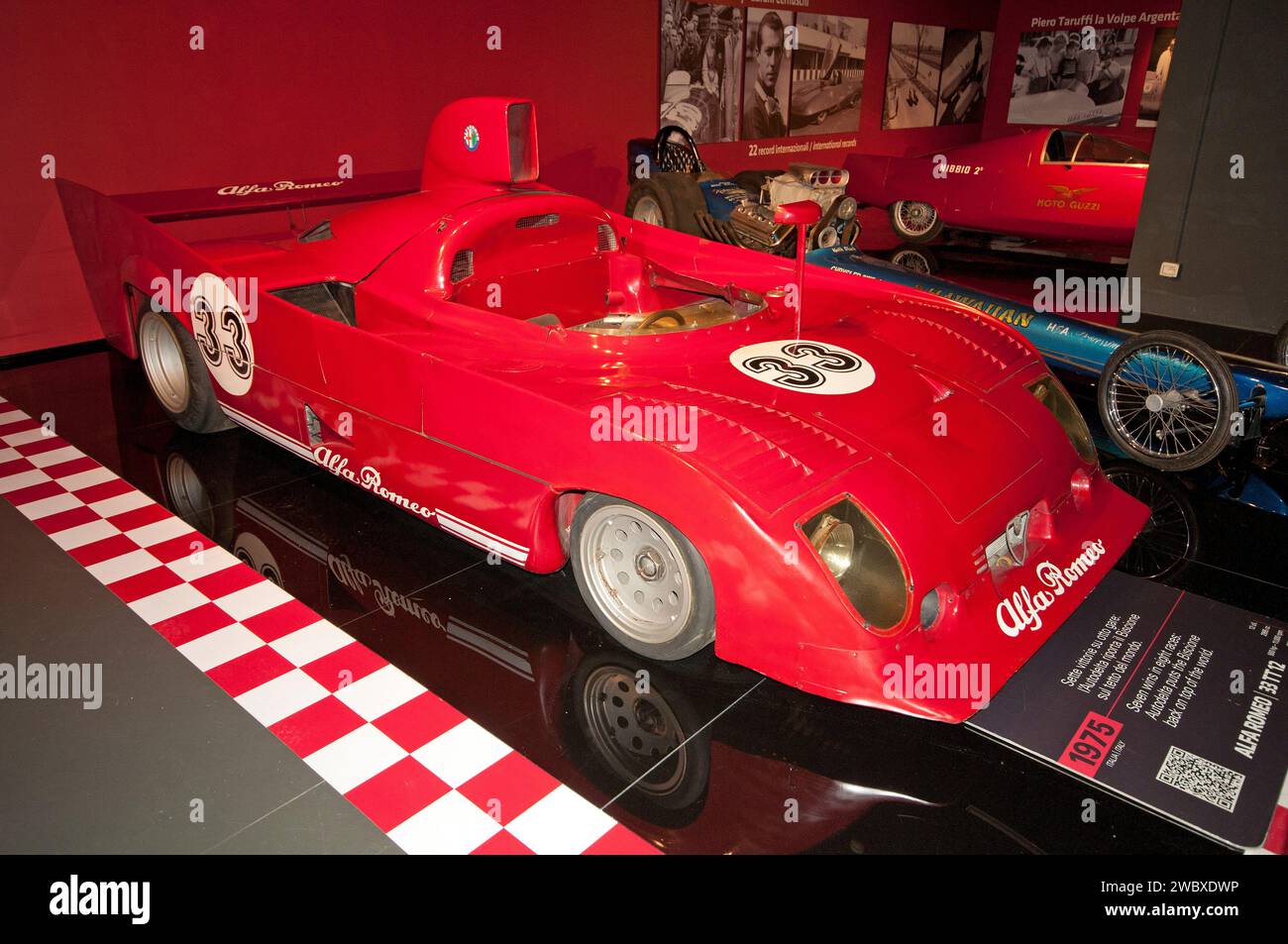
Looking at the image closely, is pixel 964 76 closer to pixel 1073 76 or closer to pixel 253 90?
pixel 1073 76

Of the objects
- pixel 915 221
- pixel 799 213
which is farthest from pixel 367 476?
pixel 915 221

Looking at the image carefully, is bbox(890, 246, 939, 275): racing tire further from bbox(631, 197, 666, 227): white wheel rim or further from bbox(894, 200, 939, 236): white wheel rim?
bbox(631, 197, 666, 227): white wheel rim

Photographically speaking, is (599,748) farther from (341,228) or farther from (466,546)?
(341,228)

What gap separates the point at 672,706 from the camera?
2.53m

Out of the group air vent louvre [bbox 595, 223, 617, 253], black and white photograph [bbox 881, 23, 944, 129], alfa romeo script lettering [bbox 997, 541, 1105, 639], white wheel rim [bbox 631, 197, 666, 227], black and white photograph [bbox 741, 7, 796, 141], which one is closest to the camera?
alfa romeo script lettering [bbox 997, 541, 1105, 639]

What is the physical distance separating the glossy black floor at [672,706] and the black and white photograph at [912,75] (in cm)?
910

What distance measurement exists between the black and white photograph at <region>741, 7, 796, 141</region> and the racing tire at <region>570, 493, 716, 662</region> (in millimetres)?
7828

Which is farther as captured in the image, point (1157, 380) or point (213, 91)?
point (213, 91)

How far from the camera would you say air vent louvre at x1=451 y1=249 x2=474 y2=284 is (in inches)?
135

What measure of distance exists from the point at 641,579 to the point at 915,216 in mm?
6812

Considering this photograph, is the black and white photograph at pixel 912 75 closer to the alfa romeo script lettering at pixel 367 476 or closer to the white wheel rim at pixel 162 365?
the white wheel rim at pixel 162 365

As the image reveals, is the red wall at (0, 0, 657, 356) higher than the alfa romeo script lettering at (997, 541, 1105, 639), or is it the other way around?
the red wall at (0, 0, 657, 356)

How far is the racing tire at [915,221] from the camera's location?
8297 millimetres

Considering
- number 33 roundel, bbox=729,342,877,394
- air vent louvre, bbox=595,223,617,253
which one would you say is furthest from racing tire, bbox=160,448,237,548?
number 33 roundel, bbox=729,342,877,394
